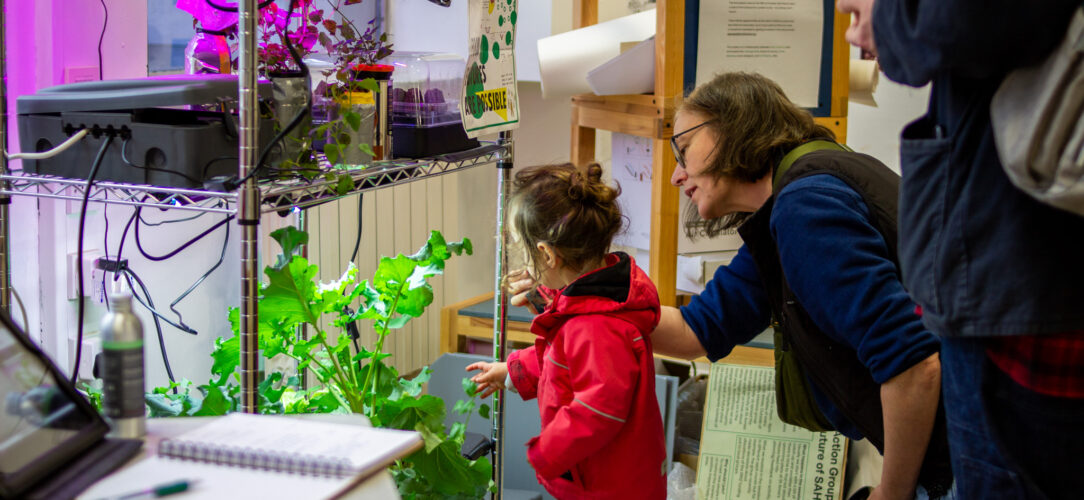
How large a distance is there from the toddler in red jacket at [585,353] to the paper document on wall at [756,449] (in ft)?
2.30

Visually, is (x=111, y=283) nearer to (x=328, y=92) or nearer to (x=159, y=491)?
(x=328, y=92)

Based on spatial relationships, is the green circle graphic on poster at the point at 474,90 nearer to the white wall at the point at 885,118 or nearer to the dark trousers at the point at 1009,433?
the dark trousers at the point at 1009,433

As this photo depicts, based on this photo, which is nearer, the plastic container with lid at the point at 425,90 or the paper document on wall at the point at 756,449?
the plastic container with lid at the point at 425,90

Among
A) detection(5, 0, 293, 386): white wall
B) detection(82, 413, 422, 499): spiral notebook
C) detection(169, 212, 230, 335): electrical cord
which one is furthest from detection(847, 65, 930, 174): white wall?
detection(82, 413, 422, 499): spiral notebook

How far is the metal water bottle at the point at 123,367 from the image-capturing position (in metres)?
0.87

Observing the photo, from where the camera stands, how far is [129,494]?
30.0 inches

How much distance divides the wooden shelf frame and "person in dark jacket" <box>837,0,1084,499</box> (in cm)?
114

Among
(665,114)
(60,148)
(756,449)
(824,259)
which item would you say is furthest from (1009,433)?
(756,449)

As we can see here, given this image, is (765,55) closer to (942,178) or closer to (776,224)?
(776,224)

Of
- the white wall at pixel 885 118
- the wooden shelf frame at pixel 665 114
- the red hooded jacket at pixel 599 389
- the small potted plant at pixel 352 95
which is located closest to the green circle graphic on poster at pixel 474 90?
the small potted plant at pixel 352 95

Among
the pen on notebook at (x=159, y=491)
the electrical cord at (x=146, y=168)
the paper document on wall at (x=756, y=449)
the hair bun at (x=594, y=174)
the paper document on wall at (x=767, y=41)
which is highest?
the paper document on wall at (x=767, y=41)

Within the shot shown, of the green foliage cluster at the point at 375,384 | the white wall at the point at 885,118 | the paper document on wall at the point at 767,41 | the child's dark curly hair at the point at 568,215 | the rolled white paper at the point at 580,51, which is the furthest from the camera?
the white wall at the point at 885,118

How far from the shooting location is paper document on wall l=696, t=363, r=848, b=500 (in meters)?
2.39

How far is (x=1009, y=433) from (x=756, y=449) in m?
1.53
